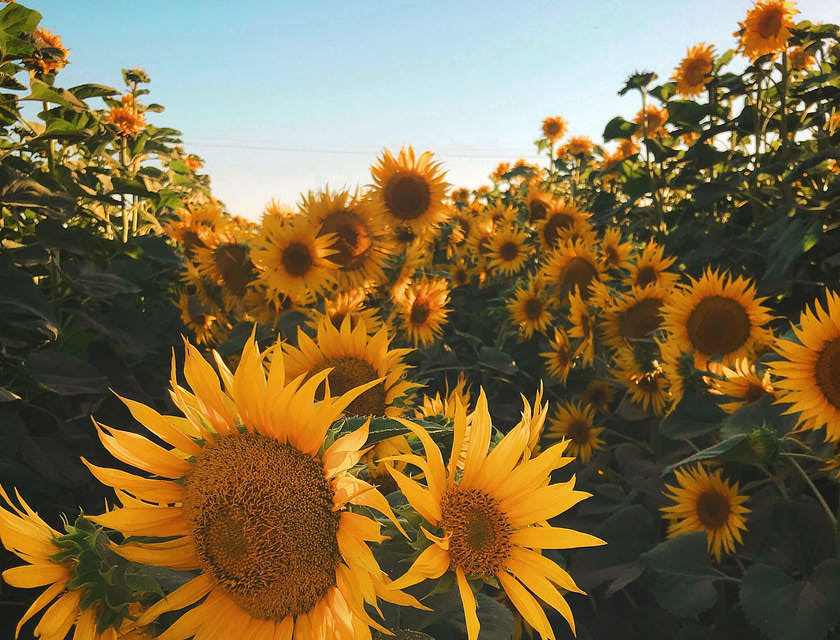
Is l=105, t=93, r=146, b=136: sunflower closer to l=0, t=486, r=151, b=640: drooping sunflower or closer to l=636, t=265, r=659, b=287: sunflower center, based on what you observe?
l=636, t=265, r=659, b=287: sunflower center

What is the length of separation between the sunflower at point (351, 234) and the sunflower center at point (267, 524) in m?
1.69

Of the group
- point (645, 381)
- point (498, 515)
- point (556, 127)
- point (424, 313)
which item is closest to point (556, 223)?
point (424, 313)

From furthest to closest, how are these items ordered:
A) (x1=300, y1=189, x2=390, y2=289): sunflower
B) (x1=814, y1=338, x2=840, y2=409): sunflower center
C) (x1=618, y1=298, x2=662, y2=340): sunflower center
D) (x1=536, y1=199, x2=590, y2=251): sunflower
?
1. (x1=536, y1=199, x2=590, y2=251): sunflower
2. (x1=618, y1=298, x2=662, y2=340): sunflower center
3. (x1=300, y1=189, x2=390, y2=289): sunflower
4. (x1=814, y1=338, x2=840, y2=409): sunflower center

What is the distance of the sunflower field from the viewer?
27.0 inches

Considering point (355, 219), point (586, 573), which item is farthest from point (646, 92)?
point (586, 573)

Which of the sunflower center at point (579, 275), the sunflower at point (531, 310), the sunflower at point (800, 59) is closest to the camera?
the sunflower center at point (579, 275)

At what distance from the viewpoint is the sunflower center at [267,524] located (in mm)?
659

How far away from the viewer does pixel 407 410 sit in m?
1.55

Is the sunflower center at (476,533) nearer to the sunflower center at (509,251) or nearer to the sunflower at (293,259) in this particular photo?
the sunflower at (293,259)

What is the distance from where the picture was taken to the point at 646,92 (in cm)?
516

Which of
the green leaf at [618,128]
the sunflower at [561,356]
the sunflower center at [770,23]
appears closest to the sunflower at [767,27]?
the sunflower center at [770,23]

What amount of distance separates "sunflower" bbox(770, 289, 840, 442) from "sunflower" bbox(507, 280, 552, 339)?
6.36ft

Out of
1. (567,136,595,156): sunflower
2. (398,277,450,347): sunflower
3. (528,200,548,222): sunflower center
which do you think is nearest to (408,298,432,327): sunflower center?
(398,277,450,347): sunflower

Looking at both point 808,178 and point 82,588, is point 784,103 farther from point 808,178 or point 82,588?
point 82,588
